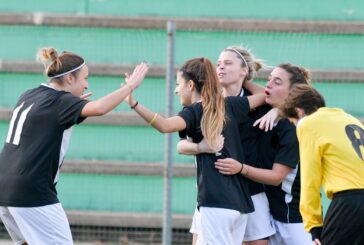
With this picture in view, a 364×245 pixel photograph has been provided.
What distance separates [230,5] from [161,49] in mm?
910

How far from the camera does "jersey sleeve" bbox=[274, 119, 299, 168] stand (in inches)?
265

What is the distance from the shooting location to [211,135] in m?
6.34

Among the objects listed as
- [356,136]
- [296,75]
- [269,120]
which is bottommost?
[269,120]

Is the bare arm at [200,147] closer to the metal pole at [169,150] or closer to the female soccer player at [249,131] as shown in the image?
the female soccer player at [249,131]

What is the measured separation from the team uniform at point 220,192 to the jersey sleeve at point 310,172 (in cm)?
65

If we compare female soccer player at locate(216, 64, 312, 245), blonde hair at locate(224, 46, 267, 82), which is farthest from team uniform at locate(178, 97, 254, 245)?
blonde hair at locate(224, 46, 267, 82)

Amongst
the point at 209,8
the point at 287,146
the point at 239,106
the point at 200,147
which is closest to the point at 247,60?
the point at 239,106

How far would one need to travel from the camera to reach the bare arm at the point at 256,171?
21.0 ft

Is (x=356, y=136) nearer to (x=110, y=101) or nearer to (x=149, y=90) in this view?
(x=110, y=101)

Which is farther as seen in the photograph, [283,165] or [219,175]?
[283,165]

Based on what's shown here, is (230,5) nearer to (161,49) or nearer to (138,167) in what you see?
(161,49)

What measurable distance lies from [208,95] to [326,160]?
1026 mm

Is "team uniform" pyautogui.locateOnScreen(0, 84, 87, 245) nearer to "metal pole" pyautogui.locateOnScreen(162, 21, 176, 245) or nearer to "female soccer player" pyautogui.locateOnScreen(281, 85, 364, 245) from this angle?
"female soccer player" pyautogui.locateOnScreen(281, 85, 364, 245)

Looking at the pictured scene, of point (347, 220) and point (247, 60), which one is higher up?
point (247, 60)
